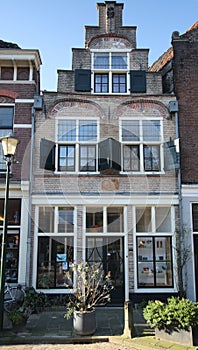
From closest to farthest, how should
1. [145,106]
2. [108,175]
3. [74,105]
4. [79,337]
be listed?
[79,337]
[108,175]
[74,105]
[145,106]

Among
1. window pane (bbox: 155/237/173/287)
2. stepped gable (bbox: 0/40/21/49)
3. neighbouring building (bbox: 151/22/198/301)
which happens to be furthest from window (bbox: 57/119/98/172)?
stepped gable (bbox: 0/40/21/49)

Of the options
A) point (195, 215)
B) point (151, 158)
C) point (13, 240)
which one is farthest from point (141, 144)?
point (13, 240)

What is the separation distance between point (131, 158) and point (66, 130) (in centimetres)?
274

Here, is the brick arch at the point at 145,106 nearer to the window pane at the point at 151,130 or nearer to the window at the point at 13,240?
the window pane at the point at 151,130

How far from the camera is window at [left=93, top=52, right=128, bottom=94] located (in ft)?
42.2

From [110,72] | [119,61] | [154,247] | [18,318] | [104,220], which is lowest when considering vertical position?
[18,318]

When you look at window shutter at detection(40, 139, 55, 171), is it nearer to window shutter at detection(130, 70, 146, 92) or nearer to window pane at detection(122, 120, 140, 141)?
window pane at detection(122, 120, 140, 141)

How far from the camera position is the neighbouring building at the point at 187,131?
11.3 metres

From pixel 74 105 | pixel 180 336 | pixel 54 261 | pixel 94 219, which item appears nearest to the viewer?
pixel 180 336

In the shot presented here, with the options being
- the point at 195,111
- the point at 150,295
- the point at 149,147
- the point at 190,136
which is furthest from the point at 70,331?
the point at 195,111

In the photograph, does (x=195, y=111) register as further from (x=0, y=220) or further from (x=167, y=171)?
(x=0, y=220)

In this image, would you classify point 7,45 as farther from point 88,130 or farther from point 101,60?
point 88,130

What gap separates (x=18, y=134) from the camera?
1213 cm

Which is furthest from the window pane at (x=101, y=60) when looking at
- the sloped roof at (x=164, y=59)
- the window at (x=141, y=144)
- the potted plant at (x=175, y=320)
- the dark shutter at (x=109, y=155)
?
the potted plant at (x=175, y=320)
